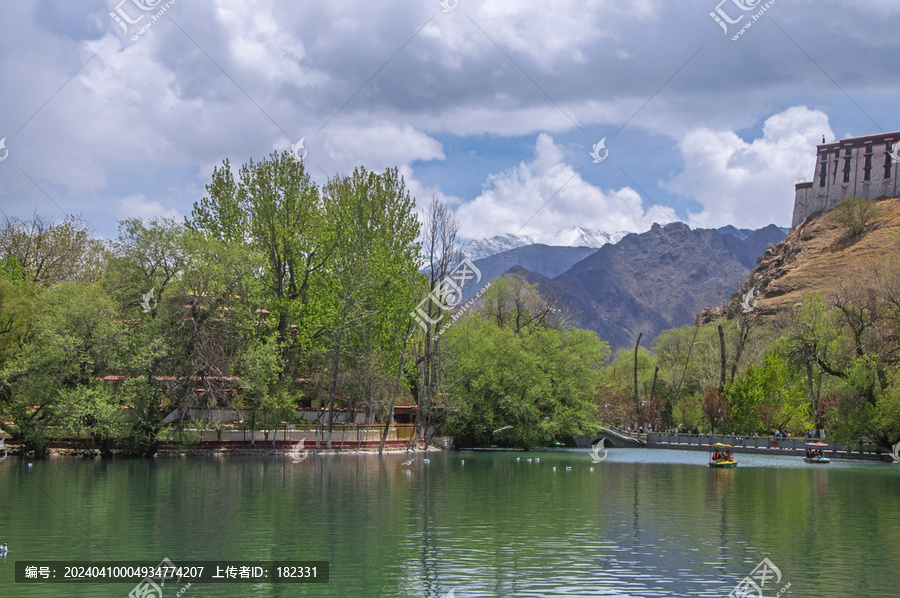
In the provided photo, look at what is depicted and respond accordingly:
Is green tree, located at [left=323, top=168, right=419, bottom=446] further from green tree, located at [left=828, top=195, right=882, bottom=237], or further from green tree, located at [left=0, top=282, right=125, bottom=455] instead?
green tree, located at [left=828, top=195, right=882, bottom=237]

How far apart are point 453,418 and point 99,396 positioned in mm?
30579

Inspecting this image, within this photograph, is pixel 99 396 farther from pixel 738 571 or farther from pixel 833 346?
pixel 833 346

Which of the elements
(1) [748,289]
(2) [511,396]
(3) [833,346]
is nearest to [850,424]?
(3) [833,346]

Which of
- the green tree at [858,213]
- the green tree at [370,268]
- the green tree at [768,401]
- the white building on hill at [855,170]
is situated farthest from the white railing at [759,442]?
the white building on hill at [855,170]

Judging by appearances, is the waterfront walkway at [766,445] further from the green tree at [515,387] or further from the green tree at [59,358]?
the green tree at [59,358]

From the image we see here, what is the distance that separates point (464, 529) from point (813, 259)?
162124 millimetres

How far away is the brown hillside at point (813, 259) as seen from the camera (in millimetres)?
152000

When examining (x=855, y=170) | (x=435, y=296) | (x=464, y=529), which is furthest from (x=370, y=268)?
(x=855, y=170)

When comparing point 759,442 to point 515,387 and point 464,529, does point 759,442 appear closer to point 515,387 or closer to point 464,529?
point 515,387

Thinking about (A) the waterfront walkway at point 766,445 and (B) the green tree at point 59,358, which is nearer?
Result: (B) the green tree at point 59,358

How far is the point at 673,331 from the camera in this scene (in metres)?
125

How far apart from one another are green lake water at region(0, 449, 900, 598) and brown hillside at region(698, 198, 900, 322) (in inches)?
4549

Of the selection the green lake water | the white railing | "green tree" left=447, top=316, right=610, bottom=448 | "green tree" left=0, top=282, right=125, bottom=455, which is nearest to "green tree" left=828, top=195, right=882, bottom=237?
the white railing

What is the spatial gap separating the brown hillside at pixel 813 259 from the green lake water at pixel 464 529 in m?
116
